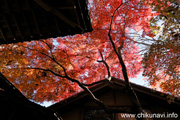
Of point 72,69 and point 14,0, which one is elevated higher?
point 72,69

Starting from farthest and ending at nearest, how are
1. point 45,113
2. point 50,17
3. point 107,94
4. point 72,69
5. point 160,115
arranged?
point 72,69
point 107,94
point 160,115
point 45,113
point 50,17

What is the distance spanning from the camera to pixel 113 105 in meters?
8.30

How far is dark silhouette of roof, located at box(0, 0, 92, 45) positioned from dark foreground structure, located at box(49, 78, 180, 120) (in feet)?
14.7

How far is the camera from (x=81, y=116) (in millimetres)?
8008

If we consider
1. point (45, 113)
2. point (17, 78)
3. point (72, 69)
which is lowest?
point (45, 113)

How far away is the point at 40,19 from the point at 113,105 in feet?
23.3

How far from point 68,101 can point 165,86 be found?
667 cm

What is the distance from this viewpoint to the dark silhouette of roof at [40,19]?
423 centimetres

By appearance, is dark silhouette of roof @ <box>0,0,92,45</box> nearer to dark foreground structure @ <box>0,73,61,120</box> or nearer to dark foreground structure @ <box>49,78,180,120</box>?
dark foreground structure @ <box>0,73,61,120</box>

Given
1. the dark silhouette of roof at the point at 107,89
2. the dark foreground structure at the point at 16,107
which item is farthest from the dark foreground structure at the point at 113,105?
the dark foreground structure at the point at 16,107

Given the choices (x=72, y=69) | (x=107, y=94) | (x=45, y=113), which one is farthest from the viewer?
(x=72, y=69)

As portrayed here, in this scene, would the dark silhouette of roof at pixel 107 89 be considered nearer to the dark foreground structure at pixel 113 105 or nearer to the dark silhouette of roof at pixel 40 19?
the dark foreground structure at pixel 113 105

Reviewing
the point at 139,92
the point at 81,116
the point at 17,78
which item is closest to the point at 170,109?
the point at 139,92

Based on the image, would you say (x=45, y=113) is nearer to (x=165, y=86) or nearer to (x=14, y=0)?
(x=14, y=0)
